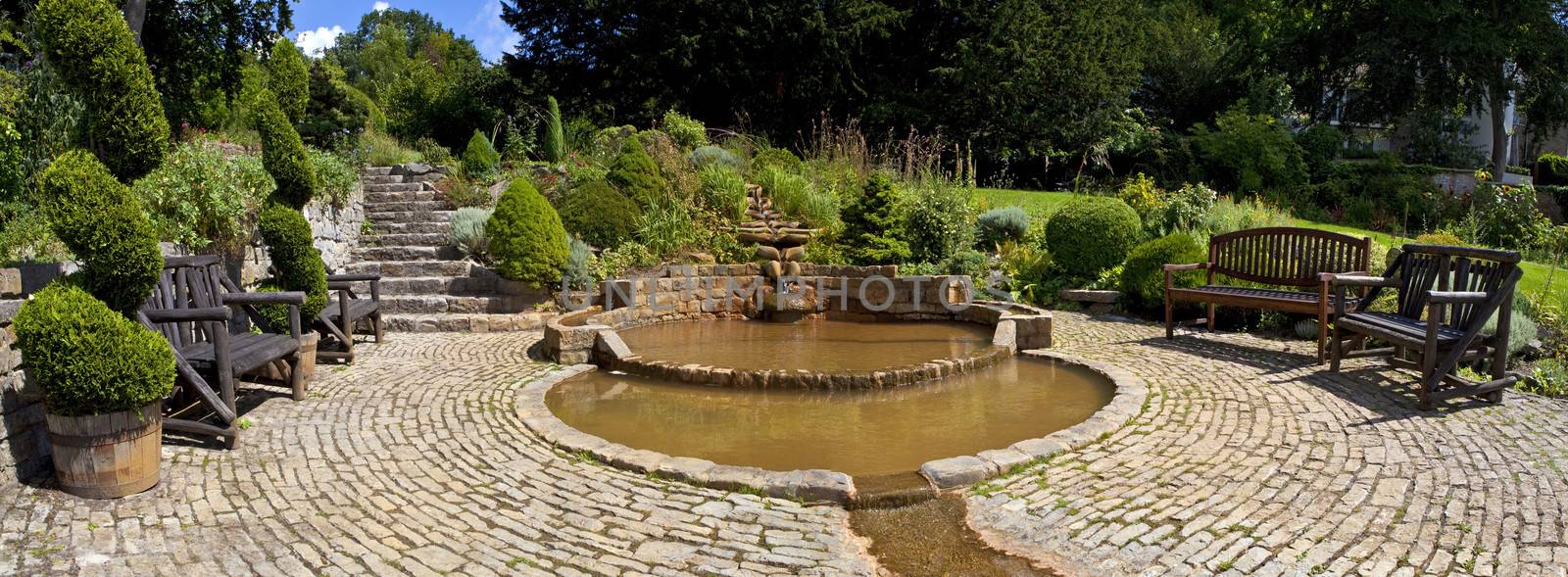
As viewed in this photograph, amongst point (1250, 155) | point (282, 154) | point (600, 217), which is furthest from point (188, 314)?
point (1250, 155)

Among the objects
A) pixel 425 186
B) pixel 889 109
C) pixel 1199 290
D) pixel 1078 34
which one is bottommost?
pixel 1199 290

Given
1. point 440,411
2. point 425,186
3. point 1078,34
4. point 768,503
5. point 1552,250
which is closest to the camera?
point 768,503

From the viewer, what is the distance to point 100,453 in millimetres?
3443

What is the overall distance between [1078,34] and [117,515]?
1738 centimetres

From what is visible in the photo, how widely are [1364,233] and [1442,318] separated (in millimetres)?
9432

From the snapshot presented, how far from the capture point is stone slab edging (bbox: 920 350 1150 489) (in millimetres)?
3855

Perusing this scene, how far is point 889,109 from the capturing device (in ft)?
58.0

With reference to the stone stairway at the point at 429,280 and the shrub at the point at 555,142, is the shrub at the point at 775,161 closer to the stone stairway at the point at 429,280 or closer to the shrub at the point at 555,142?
the stone stairway at the point at 429,280

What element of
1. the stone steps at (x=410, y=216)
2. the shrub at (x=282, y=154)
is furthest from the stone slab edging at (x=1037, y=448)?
the stone steps at (x=410, y=216)

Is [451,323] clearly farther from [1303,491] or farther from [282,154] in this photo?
[1303,491]

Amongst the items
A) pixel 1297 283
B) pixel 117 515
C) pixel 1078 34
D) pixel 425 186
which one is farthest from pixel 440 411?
pixel 1078 34

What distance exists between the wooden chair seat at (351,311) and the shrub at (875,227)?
5.10 metres

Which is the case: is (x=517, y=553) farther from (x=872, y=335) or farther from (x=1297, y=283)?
(x=1297, y=283)

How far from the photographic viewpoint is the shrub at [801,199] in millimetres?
10758
